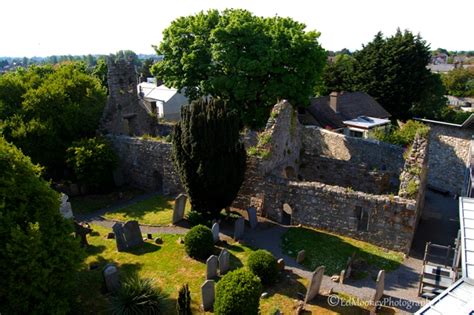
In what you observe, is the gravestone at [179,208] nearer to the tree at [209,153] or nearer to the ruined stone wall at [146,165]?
the tree at [209,153]

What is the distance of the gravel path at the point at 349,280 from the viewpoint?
1361 centimetres

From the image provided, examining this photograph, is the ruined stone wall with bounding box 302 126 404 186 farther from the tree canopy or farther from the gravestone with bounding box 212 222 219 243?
the tree canopy

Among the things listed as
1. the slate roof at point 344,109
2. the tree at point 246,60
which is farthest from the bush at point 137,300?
the slate roof at point 344,109

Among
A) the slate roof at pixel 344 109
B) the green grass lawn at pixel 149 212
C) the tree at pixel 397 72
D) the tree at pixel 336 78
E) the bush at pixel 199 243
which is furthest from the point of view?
the tree at pixel 336 78

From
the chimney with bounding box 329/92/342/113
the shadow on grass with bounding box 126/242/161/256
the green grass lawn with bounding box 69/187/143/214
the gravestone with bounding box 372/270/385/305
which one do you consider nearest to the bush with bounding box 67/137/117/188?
the green grass lawn with bounding box 69/187/143/214

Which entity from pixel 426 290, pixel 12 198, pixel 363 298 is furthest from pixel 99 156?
pixel 426 290

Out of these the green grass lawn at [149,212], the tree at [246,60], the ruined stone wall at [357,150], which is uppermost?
the tree at [246,60]

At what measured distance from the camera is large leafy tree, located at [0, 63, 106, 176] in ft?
72.8

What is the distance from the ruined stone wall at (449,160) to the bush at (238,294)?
1943 centimetres

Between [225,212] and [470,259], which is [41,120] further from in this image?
[470,259]

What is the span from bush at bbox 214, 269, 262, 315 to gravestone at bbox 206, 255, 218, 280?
2431mm

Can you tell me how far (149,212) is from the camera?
21094mm

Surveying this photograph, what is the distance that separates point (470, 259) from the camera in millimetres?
9336

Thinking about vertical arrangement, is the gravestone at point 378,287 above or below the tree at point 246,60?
below
